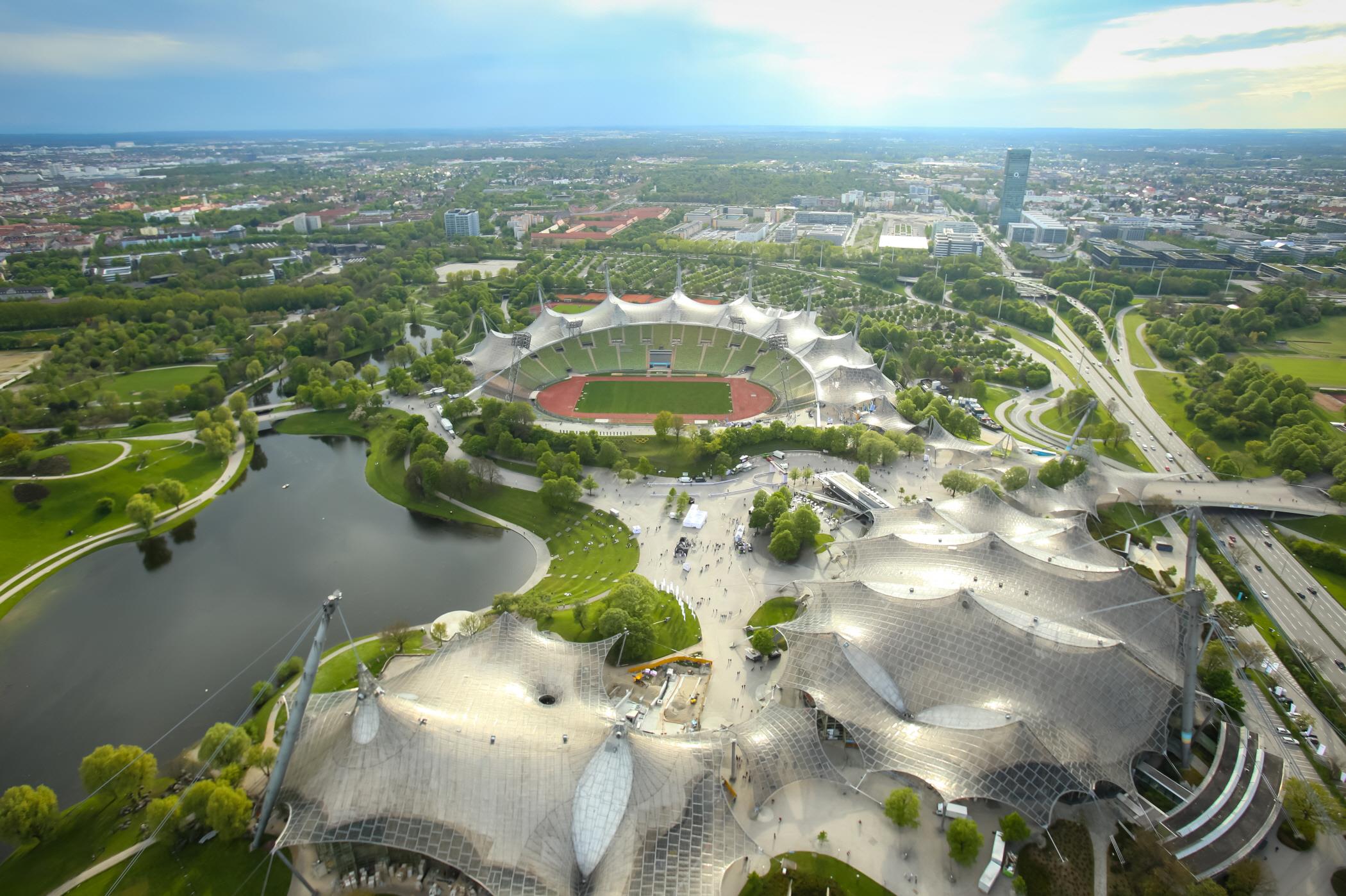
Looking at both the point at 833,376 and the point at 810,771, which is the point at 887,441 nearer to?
the point at 833,376

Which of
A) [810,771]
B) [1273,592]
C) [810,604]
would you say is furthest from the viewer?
[1273,592]

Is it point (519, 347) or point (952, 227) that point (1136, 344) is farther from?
point (519, 347)

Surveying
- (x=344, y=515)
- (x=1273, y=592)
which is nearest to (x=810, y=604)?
(x=1273, y=592)

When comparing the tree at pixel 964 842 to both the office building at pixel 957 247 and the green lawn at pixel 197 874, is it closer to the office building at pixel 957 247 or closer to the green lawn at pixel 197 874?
the green lawn at pixel 197 874

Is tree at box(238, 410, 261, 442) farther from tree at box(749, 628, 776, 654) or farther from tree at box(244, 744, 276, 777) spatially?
tree at box(749, 628, 776, 654)

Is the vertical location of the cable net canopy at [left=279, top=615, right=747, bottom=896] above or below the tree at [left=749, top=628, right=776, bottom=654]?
above

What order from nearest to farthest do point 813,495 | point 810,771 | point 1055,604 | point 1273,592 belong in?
point 810,771 → point 1055,604 → point 1273,592 → point 813,495

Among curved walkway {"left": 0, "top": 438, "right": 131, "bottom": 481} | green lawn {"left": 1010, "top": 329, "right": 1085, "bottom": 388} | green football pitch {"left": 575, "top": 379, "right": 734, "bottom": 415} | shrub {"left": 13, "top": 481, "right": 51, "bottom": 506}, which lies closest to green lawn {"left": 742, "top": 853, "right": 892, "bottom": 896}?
green football pitch {"left": 575, "top": 379, "right": 734, "bottom": 415}
